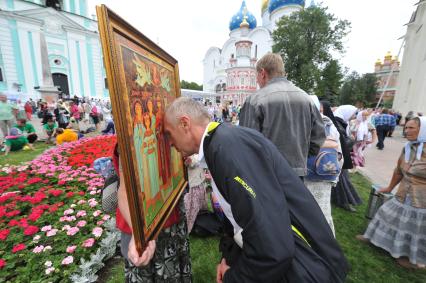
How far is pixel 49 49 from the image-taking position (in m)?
25.1

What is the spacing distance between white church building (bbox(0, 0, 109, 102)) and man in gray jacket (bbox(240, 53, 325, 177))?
22052mm

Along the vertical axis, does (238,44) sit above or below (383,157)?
above

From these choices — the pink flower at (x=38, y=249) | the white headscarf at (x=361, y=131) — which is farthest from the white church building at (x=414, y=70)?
the pink flower at (x=38, y=249)

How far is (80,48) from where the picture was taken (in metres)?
27.1

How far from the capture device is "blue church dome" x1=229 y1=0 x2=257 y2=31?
51750 mm

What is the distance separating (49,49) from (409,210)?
109 ft

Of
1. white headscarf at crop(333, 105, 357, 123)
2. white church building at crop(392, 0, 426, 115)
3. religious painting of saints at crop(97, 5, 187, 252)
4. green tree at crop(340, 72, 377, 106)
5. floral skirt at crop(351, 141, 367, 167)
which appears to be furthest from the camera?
green tree at crop(340, 72, 377, 106)

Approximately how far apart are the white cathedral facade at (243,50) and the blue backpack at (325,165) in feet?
139

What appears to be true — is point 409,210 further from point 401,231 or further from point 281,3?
point 281,3

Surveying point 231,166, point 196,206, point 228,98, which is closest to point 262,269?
point 231,166

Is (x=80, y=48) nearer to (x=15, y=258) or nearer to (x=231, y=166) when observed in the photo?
(x=15, y=258)

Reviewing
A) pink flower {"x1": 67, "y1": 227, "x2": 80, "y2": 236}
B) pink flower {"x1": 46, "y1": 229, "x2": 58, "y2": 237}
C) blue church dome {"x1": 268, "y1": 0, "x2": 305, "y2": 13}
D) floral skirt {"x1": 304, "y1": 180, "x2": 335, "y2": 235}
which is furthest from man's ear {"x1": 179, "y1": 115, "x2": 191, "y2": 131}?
blue church dome {"x1": 268, "y1": 0, "x2": 305, "y2": 13}

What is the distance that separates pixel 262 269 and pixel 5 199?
470 cm

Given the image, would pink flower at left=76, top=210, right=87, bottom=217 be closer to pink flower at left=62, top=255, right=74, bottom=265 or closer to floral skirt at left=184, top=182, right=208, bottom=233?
pink flower at left=62, top=255, right=74, bottom=265
